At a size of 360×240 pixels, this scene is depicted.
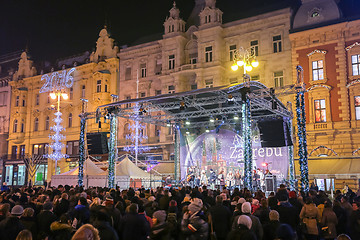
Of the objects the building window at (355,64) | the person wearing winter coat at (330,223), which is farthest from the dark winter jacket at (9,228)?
the building window at (355,64)

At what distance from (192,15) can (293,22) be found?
1248cm

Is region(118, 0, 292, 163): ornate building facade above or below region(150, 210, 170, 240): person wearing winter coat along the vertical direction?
above

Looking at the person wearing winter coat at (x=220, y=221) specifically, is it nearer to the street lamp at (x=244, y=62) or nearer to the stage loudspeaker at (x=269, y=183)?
the street lamp at (x=244, y=62)

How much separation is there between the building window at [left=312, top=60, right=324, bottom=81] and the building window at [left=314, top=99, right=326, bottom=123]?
1.99 metres

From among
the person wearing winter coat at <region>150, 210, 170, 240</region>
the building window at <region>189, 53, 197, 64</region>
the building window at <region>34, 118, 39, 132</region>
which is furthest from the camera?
the building window at <region>34, 118, 39, 132</region>

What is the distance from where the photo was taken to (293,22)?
33.2 meters

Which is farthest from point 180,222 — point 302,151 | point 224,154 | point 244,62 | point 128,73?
point 128,73

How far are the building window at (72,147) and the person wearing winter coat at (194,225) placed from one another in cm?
4141

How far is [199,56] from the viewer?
123 ft

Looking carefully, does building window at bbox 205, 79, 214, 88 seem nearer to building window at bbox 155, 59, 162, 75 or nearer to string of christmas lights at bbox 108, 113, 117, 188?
building window at bbox 155, 59, 162, 75

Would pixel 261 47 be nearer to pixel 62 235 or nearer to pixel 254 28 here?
pixel 254 28

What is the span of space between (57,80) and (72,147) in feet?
30.4

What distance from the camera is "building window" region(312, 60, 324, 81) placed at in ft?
102

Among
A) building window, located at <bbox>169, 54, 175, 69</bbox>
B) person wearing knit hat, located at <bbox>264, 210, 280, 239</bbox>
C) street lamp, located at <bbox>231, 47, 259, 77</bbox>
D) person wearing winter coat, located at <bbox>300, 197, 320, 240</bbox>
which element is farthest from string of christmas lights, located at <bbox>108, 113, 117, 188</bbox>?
person wearing knit hat, located at <bbox>264, 210, 280, 239</bbox>
